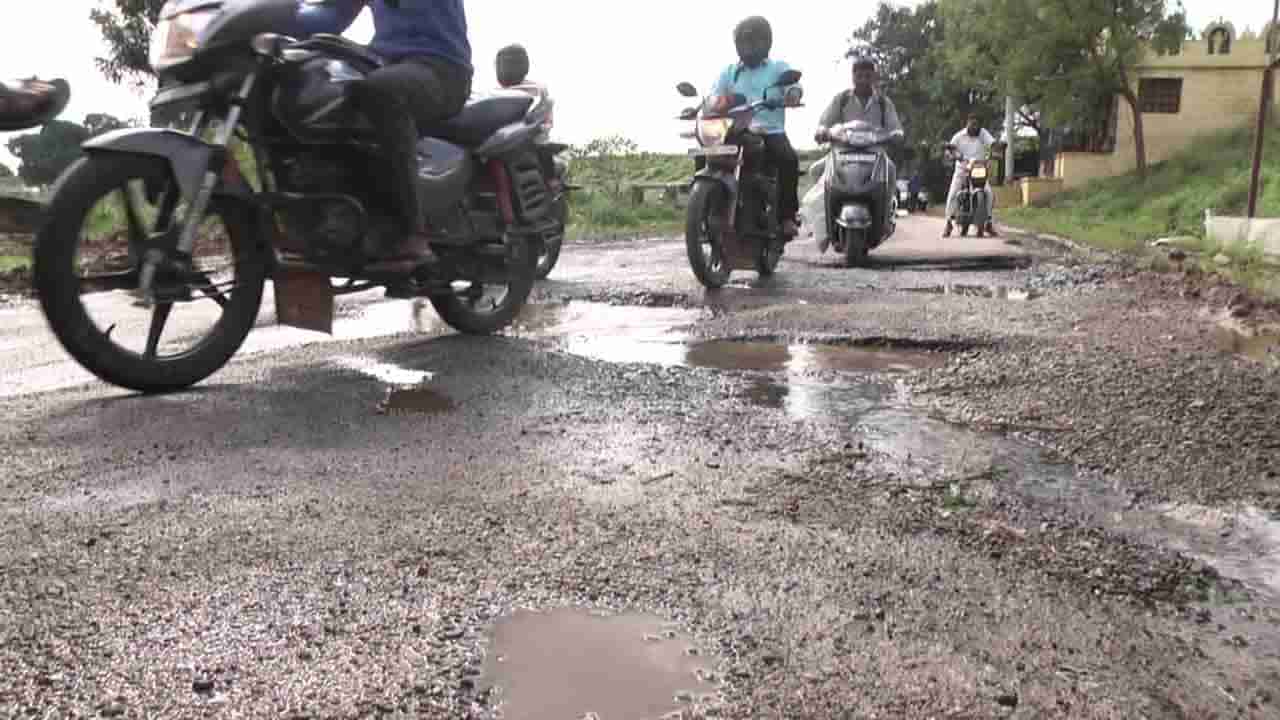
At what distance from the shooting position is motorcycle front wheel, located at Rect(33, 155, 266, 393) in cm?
313

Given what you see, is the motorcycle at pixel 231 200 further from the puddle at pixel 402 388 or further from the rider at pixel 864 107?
the rider at pixel 864 107

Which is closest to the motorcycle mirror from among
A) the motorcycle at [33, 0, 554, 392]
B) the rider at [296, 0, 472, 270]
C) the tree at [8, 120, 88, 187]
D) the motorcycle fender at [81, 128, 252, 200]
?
the motorcycle at [33, 0, 554, 392]

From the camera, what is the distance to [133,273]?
338cm

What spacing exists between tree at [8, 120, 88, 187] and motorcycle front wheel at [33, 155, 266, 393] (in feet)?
4.00

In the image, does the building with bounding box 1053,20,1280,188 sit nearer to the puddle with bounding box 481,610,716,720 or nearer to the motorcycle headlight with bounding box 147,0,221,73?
the motorcycle headlight with bounding box 147,0,221,73

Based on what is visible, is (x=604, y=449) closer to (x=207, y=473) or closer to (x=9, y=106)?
(x=207, y=473)

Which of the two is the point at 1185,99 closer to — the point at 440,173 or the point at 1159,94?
the point at 1159,94

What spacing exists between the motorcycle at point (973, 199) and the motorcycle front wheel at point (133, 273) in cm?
1122

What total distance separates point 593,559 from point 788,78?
5.79m

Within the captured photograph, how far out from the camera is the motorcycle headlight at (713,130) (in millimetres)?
7000

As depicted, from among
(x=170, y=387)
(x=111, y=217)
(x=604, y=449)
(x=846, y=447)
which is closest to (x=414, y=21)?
(x=111, y=217)

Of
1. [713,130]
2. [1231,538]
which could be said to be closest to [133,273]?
[1231,538]

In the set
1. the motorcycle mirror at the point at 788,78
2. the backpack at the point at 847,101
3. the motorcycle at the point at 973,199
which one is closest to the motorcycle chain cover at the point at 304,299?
the motorcycle mirror at the point at 788,78

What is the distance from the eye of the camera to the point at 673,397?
138 inches
